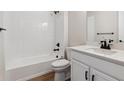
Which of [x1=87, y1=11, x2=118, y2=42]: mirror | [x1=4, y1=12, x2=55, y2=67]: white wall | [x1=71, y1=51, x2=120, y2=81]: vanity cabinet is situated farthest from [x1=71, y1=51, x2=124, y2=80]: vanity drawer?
[x1=4, y1=12, x2=55, y2=67]: white wall

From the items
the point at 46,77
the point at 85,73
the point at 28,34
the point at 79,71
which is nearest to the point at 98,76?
the point at 85,73

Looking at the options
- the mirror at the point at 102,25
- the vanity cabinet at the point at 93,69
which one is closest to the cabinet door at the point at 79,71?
the vanity cabinet at the point at 93,69

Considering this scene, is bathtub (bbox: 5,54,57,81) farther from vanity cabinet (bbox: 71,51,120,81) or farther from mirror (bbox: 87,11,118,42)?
mirror (bbox: 87,11,118,42)

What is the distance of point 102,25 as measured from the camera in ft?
6.11

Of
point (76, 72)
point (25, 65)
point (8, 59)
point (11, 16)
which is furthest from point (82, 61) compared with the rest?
point (11, 16)

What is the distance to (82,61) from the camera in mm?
1478

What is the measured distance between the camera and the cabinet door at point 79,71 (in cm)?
139

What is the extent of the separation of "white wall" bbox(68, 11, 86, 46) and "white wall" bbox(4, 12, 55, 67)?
77cm

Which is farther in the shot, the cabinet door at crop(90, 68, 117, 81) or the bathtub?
the bathtub

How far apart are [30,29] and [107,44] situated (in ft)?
6.44

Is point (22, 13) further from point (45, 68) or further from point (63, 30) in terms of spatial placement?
point (45, 68)

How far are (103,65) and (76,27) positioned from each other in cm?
153

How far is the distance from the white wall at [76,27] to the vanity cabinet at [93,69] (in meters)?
0.84

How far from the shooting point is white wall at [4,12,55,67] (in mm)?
2418
